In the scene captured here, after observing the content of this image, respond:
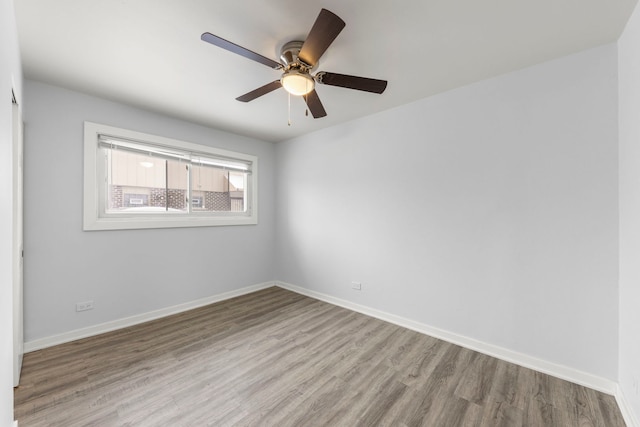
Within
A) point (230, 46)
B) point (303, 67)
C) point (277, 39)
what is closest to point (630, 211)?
point (303, 67)

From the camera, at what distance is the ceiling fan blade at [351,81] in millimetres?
1781

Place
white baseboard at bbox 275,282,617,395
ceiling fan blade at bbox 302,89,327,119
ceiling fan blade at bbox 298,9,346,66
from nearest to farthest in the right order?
ceiling fan blade at bbox 298,9,346,66 < white baseboard at bbox 275,282,617,395 < ceiling fan blade at bbox 302,89,327,119

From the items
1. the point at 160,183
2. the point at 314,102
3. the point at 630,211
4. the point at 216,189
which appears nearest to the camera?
the point at 630,211

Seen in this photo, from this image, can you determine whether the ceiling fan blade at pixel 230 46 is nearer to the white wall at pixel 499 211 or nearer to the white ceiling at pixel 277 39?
the white ceiling at pixel 277 39

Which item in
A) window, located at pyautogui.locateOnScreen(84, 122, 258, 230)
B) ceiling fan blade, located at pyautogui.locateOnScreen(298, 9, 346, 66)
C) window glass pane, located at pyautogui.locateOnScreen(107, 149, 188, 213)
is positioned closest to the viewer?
ceiling fan blade, located at pyautogui.locateOnScreen(298, 9, 346, 66)

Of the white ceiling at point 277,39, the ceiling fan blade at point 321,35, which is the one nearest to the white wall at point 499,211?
the white ceiling at point 277,39

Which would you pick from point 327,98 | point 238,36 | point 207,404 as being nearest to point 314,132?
point 327,98

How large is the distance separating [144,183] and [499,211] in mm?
3912

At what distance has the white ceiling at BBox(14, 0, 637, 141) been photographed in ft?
5.00

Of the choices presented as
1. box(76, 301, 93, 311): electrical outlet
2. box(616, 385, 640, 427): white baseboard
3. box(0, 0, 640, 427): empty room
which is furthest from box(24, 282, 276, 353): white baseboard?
box(616, 385, 640, 427): white baseboard

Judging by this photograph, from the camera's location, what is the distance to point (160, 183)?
10.7 feet

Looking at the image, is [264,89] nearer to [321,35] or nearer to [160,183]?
[321,35]

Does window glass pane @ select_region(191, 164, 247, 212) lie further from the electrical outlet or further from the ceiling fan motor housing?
the ceiling fan motor housing

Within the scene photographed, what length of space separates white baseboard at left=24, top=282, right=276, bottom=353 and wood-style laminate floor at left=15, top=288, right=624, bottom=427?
0.09m
